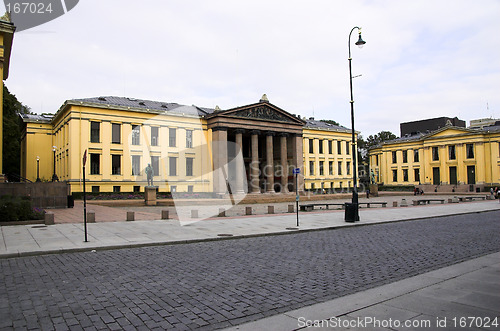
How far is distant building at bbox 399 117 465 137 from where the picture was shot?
88438 mm

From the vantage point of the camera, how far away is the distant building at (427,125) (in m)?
88.4

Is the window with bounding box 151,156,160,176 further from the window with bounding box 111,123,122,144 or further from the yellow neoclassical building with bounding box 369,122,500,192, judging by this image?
the yellow neoclassical building with bounding box 369,122,500,192

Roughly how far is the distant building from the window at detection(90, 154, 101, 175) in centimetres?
7333

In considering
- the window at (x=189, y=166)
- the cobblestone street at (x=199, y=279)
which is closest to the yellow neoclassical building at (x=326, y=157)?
the window at (x=189, y=166)

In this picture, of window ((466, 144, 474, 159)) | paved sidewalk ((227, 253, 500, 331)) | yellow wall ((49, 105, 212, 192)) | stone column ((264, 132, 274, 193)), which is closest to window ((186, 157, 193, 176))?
yellow wall ((49, 105, 212, 192))

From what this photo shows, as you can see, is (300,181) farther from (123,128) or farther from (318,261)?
(318,261)

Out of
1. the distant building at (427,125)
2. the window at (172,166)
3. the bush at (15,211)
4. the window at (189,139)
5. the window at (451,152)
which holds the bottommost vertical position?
the bush at (15,211)

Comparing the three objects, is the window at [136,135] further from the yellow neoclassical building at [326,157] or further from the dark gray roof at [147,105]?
the yellow neoclassical building at [326,157]

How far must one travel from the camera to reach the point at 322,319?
520 cm

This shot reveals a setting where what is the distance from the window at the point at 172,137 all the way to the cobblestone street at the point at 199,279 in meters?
44.8

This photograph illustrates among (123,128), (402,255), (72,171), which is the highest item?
(123,128)

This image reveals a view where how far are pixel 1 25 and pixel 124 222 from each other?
16622 mm

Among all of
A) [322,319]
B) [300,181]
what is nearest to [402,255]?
[322,319]

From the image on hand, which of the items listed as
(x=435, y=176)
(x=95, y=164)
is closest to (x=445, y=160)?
(x=435, y=176)
